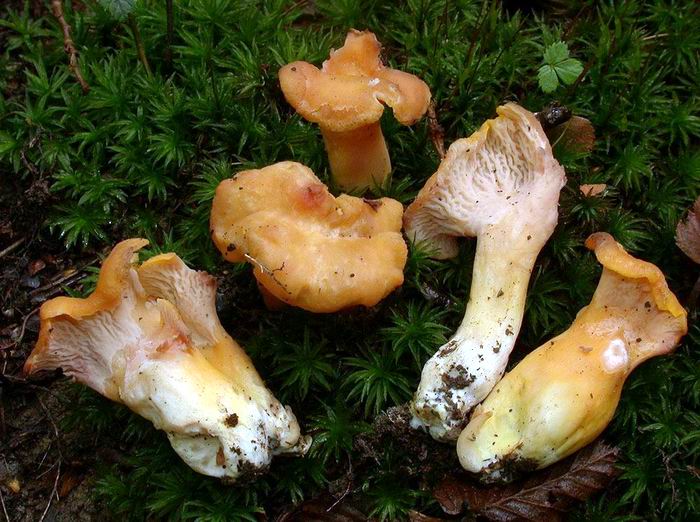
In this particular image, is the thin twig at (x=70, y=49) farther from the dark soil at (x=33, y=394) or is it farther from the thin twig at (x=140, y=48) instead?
the dark soil at (x=33, y=394)

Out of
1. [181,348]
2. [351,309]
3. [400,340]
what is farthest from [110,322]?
[400,340]

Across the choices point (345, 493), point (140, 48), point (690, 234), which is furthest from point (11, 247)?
point (690, 234)

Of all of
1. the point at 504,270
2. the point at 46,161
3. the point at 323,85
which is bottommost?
the point at 504,270

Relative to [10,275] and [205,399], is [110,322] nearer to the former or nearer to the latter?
[205,399]

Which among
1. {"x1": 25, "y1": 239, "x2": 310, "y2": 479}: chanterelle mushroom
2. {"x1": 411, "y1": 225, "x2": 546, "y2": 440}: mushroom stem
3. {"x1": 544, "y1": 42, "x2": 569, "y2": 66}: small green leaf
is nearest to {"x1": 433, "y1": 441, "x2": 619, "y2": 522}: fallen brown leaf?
{"x1": 411, "y1": 225, "x2": 546, "y2": 440}: mushroom stem

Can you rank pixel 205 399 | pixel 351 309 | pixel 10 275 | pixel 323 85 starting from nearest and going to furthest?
pixel 205 399 → pixel 323 85 → pixel 351 309 → pixel 10 275

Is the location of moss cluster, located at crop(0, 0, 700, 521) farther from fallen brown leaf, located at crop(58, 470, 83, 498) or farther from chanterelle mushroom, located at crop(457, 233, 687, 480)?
chanterelle mushroom, located at crop(457, 233, 687, 480)

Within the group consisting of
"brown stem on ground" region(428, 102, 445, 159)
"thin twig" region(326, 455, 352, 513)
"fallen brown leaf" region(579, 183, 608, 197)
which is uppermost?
"brown stem on ground" region(428, 102, 445, 159)
